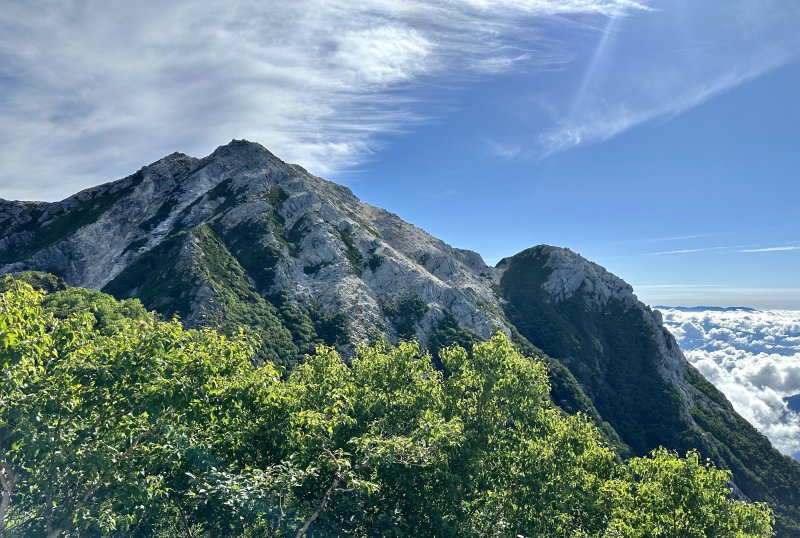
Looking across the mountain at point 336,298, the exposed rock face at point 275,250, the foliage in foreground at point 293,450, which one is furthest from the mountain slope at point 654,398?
the foliage in foreground at point 293,450

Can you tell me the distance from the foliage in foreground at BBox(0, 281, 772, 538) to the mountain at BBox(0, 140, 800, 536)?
9057cm

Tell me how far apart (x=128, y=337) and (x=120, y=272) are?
16721 cm

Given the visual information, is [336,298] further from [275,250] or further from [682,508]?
[682,508]

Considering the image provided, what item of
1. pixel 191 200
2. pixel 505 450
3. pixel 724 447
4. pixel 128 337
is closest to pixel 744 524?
pixel 505 450

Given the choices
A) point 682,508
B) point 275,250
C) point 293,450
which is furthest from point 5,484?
point 275,250

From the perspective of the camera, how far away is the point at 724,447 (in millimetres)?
148750

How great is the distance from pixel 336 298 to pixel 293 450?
406 ft

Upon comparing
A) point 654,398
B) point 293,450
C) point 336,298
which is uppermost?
point 336,298

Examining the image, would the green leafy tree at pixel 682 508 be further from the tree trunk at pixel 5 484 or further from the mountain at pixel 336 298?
the mountain at pixel 336 298

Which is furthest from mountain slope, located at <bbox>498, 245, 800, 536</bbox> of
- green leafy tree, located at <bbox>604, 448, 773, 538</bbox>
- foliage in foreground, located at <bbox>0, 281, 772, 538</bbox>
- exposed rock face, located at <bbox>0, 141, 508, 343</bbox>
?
foliage in foreground, located at <bbox>0, 281, 772, 538</bbox>

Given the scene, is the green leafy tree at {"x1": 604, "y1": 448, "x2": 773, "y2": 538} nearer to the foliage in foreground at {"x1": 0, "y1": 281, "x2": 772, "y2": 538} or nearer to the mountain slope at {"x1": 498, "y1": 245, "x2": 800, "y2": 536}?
the foliage in foreground at {"x1": 0, "y1": 281, "x2": 772, "y2": 538}

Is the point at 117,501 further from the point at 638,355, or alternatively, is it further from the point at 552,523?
the point at 638,355

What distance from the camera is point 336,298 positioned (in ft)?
468

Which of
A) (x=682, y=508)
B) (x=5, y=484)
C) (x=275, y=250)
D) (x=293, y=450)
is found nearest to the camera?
(x=5, y=484)
